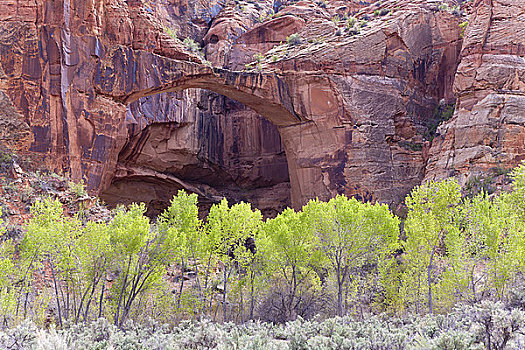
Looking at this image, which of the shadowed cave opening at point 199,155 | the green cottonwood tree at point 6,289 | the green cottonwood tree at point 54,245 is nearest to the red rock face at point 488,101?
the shadowed cave opening at point 199,155

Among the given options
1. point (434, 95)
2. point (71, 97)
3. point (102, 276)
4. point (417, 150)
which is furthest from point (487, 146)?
point (71, 97)

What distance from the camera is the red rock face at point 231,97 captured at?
2684 centimetres

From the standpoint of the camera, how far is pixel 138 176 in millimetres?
39344

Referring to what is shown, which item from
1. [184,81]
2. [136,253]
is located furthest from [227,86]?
[136,253]

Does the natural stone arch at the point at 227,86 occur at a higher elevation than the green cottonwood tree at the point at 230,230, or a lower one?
higher

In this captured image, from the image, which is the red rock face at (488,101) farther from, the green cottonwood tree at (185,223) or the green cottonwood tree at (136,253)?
the green cottonwood tree at (136,253)

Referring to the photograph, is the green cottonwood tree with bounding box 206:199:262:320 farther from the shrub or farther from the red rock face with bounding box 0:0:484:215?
the red rock face with bounding box 0:0:484:215

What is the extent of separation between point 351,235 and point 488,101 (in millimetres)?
15046

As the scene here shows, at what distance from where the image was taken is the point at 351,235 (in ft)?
64.4

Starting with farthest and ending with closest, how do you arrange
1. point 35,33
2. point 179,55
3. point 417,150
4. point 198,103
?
point 198,103 → point 417,150 → point 179,55 → point 35,33

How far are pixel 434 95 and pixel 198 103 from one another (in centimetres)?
2159

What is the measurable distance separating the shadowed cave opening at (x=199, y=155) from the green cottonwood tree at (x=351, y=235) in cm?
2238

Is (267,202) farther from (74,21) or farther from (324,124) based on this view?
(74,21)

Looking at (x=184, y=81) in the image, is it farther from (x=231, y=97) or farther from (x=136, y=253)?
(x=136, y=253)
